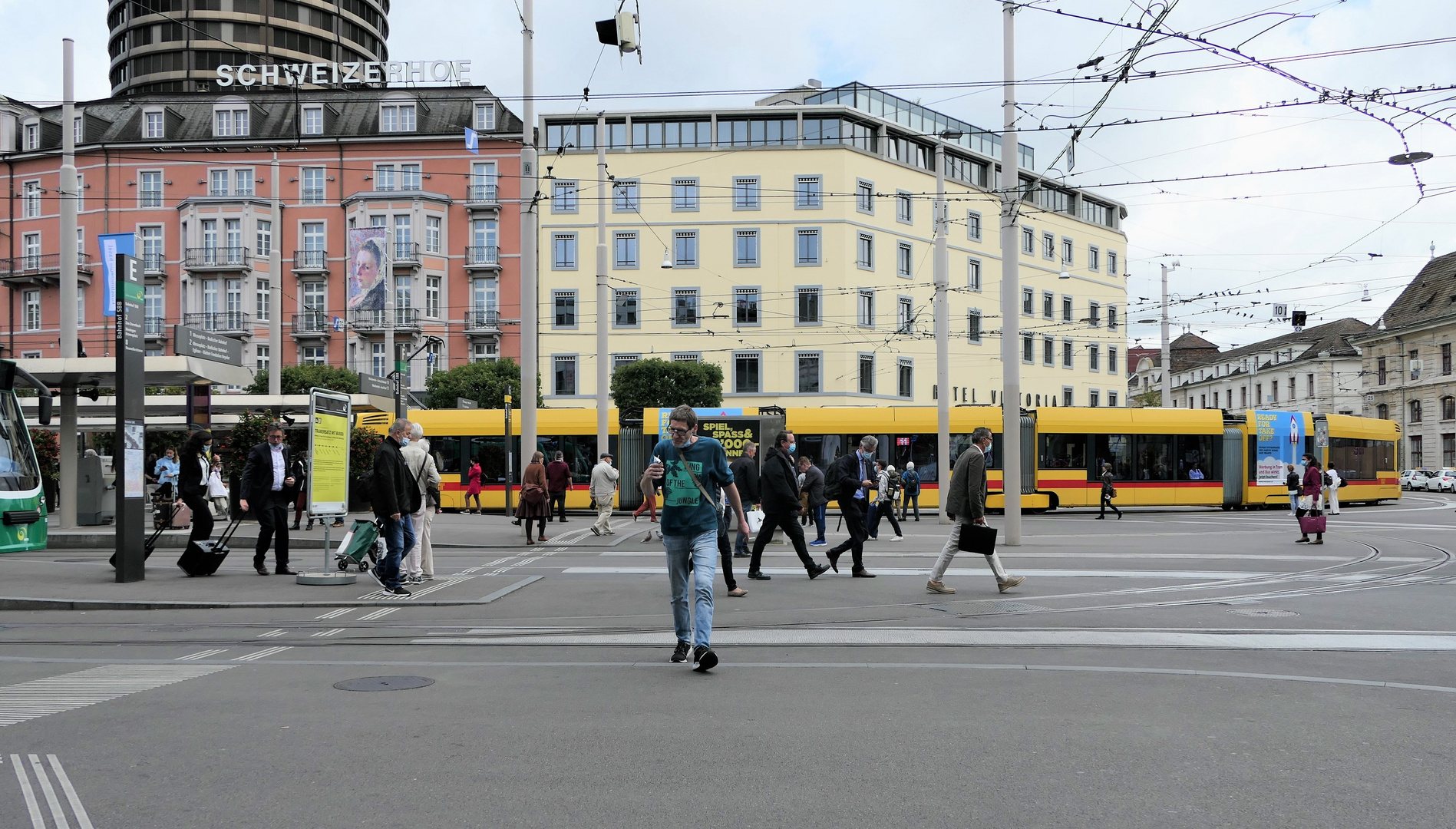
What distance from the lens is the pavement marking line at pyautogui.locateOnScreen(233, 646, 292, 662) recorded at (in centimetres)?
809

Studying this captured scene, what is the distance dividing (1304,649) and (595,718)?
5505mm

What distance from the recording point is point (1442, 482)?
58.5 m

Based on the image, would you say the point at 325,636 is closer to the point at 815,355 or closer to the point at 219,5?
the point at 815,355

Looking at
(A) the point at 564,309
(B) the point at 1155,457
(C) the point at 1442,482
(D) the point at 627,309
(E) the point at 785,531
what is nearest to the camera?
(E) the point at 785,531

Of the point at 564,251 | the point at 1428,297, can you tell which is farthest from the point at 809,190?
the point at 1428,297

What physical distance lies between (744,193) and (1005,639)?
4712cm

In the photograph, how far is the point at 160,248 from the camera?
5547 cm

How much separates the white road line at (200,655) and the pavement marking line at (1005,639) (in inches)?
57.1

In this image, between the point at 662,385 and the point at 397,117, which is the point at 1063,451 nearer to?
the point at 662,385

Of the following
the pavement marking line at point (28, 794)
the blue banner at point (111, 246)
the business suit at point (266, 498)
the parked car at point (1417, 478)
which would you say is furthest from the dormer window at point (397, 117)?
the parked car at point (1417, 478)

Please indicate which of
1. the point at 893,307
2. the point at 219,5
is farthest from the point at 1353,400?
the point at 219,5

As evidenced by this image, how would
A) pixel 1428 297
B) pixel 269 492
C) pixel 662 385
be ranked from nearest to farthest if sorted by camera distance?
pixel 269 492, pixel 662 385, pixel 1428 297

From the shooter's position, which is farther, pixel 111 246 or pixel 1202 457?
pixel 1202 457

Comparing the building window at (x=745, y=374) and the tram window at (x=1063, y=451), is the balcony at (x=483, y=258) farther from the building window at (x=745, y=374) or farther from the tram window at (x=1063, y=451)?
the tram window at (x=1063, y=451)
